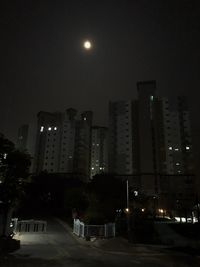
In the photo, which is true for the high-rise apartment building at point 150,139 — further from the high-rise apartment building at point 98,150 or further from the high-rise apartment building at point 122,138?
the high-rise apartment building at point 98,150

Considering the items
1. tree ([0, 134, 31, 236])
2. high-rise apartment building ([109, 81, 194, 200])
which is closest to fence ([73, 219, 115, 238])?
tree ([0, 134, 31, 236])

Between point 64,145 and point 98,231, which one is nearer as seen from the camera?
point 98,231

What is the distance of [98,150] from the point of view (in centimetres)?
15525

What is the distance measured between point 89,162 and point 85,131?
16576mm

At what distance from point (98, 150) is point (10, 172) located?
127899mm

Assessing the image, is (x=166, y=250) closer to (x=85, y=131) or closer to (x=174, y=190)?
(x=174, y=190)

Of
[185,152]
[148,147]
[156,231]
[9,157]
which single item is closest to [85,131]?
[148,147]

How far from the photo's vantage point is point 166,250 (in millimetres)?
26000

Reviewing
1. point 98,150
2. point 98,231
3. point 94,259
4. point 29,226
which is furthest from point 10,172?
point 98,150

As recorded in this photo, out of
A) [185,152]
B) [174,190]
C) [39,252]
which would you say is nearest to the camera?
[39,252]

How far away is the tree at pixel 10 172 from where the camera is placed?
25872mm

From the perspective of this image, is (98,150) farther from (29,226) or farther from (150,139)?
(29,226)

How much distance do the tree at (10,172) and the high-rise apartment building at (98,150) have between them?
118 m

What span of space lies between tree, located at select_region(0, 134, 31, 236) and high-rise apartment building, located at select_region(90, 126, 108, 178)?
11831cm
